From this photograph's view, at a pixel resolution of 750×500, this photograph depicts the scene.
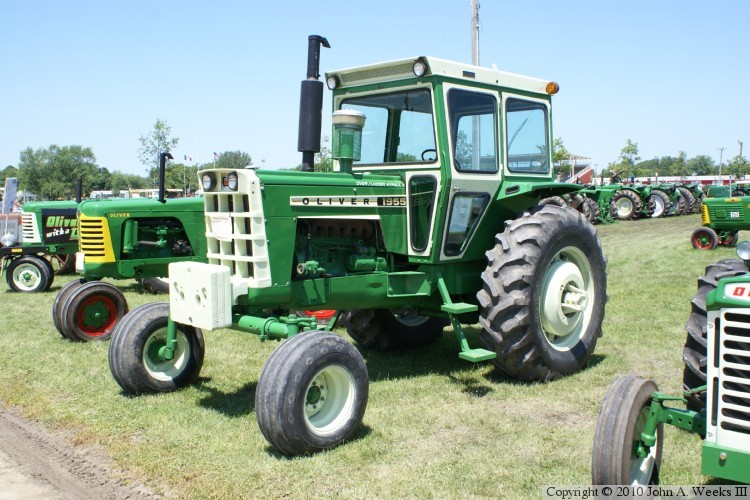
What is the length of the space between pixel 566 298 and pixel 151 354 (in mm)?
3599

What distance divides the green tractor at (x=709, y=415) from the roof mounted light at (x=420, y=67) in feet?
10.1

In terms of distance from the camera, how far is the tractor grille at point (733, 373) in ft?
9.32

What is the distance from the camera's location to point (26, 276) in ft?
38.9

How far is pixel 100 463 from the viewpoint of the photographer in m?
4.21

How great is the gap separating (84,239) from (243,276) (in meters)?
3.78

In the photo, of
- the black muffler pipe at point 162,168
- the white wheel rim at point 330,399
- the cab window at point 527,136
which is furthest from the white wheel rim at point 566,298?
the black muffler pipe at point 162,168

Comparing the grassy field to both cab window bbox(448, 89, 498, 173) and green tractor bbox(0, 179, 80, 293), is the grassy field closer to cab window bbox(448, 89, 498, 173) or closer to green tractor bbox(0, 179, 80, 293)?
cab window bbox(448, 89, 498, 173)

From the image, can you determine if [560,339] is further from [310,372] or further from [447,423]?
[310,372]

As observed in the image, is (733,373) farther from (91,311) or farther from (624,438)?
(91,311)

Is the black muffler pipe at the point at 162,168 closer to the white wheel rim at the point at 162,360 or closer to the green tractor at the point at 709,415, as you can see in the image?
the white wheel rim at the point at 162,360

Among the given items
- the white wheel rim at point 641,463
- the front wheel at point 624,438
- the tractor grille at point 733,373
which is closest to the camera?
the tractor grille at point 733,373

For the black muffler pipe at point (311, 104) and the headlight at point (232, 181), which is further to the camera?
the black muffler pipe at point (311, 104)

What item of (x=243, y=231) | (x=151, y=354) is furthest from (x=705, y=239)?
(x=151, y=354)

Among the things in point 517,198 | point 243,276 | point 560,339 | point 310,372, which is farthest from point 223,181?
point 560,339
